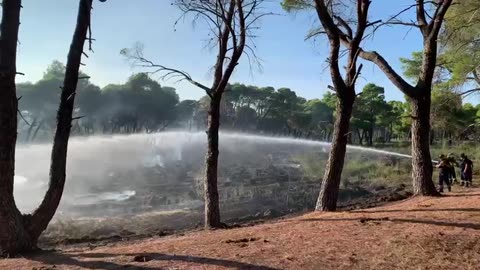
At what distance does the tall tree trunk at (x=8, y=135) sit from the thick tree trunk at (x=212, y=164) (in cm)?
442

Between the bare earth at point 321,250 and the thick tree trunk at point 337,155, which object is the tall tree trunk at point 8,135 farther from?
the thick tree trunk at point 337,155

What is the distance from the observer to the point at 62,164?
851 centimetres

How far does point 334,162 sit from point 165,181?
1966cm

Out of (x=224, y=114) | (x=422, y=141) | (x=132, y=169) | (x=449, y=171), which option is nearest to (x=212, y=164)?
(x=422, y=141)

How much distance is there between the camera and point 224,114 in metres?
43.4

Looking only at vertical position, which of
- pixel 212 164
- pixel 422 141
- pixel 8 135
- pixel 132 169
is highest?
pixel 422 141

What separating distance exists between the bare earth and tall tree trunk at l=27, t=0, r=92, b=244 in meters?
1.16

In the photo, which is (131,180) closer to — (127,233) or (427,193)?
(127,233)

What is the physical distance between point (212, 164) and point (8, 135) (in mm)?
4795

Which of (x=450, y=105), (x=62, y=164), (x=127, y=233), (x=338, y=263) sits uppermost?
(x=450, y=105)

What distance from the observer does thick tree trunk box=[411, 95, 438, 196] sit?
11805mm

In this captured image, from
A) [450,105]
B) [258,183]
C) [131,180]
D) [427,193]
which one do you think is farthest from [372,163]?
[427,193]

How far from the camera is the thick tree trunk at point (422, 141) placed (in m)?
11.8

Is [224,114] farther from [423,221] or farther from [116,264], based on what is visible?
[116,264]
